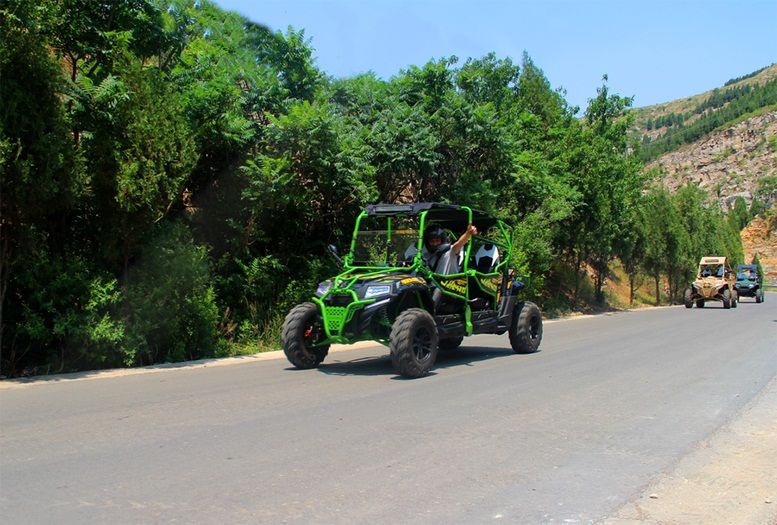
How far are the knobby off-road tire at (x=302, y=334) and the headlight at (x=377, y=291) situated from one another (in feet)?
3.57

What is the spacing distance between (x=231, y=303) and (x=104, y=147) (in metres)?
5.11

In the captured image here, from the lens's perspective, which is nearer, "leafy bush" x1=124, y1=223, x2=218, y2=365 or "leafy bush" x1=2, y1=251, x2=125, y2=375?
"leafy bush" x1=2, y1=251, x2=125, y2=375

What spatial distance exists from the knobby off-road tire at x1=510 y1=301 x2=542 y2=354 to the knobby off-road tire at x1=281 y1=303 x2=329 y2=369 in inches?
157

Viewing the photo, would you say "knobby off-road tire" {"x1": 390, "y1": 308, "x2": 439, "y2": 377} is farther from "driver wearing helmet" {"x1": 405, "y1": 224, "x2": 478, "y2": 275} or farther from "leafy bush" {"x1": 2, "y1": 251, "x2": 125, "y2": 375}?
"leafy bush" {"x1": 2, "y1": 251, "x2": 125, "y2": 375}

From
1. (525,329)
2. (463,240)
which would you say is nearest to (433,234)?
(463,240)

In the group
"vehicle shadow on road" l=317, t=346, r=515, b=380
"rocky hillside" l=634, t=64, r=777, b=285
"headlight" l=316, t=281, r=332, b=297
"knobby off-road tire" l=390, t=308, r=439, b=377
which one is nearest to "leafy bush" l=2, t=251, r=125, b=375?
"headlight" l=316, t=281, r=332, b=297

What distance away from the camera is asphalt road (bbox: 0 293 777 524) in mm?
4758

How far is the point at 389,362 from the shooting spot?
39.4 feet

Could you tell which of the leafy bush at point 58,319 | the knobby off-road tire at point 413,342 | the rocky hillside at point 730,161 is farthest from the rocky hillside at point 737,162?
the leafy bush at point 58,319

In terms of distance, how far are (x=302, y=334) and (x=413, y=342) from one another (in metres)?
1.83

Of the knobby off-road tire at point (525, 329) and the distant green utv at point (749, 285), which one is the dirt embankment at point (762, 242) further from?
the knobby off-road tire at point (525, 329)

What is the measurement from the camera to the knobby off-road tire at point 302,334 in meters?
10.5

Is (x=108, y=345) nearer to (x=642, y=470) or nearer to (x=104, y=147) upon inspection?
(x=104, y=147)

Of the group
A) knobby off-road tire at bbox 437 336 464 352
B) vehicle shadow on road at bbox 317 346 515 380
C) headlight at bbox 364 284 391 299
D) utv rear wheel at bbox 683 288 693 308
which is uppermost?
headlight at bbox 364 284 391 299
